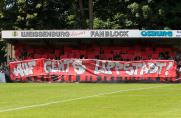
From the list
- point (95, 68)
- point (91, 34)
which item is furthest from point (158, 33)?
point (95, 68)

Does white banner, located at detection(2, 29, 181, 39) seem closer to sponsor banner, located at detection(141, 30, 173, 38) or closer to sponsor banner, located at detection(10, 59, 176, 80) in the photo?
sponsor banner, located at detection(141, 30, 173, 38)

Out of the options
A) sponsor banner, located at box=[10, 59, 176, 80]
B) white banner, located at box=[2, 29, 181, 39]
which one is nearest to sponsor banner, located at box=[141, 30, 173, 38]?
white banner, located at box=[2, 29, 181, 39]

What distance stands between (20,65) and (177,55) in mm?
13389

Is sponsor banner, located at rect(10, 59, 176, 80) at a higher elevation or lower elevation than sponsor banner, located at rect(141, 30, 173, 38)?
lower

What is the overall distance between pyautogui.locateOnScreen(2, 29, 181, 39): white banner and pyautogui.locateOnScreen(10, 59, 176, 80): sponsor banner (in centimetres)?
417

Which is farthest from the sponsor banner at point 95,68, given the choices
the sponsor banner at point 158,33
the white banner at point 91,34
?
the sponsor banner at point 158,33

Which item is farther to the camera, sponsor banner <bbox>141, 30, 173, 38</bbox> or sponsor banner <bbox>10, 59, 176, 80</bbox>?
sponsor banner <bbox>141, 30, 173, 38</bbox>

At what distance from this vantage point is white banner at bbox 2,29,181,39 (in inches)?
1727

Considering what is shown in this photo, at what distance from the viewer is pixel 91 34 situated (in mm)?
44625

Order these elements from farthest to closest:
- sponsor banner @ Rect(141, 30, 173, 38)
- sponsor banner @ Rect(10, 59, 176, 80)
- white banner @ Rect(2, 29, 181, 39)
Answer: white banner @ Rect(2, 29, 181, 39)
sponsor banner @ Rect(141, 30, 173, 38)
sponsor banner @ Rect(10, 59, 176, 80)
